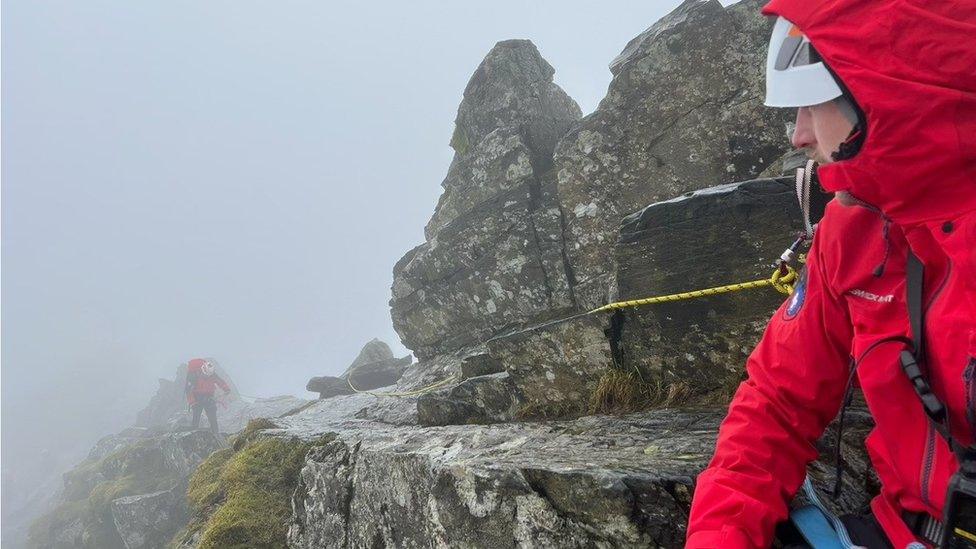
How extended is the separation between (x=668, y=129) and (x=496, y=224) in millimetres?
6517

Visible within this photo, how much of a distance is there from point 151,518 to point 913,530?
1239 inches

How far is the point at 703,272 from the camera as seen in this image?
585cm

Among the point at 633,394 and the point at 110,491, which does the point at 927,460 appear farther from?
the point at 110,491

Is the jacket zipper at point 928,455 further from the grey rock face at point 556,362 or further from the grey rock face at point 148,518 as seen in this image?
the grey rock face at point 148,518

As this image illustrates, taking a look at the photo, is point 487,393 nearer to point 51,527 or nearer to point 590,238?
point 590,238

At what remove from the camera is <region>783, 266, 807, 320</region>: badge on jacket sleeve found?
3244 millimetres

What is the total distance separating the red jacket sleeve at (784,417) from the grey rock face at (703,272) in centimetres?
242

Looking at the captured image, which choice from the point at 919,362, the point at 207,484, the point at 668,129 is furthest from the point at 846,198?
the point at 207,484

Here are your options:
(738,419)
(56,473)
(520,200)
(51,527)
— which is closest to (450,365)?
(520,200)

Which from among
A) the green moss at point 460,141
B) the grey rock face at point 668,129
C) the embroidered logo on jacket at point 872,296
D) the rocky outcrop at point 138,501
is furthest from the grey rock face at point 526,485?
the rocky outcrop at point 138,501

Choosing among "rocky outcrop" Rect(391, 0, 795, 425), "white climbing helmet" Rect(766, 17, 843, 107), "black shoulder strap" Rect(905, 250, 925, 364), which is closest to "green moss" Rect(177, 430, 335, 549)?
"rocky outcrop" Rect(391, 0, 795, 425)

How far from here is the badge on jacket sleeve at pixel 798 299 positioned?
3.24 meters

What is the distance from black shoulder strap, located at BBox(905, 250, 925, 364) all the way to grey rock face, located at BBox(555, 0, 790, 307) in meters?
6.82

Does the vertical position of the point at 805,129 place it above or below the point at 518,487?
above
